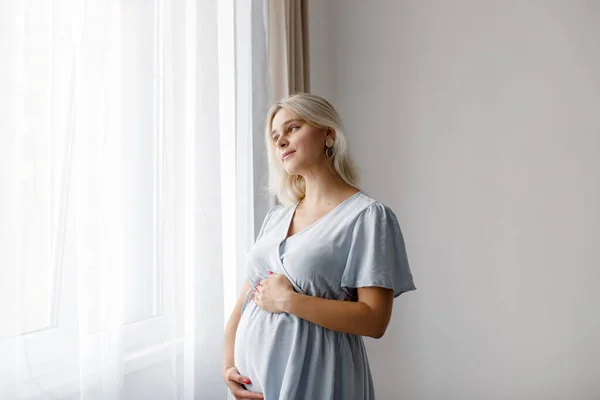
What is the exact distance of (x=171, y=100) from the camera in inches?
58.5

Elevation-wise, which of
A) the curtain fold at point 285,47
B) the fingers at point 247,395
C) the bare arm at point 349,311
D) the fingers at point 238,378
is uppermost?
the curtain fold at point 285,47

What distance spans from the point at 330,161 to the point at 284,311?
41cm

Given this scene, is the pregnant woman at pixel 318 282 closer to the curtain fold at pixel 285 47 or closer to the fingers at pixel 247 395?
the fingers at pixel 247 395

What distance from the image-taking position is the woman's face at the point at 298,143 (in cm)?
131

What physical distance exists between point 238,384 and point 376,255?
18.9 inches

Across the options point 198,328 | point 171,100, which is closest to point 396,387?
point 198,328

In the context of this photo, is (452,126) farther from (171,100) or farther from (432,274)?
(171,100)

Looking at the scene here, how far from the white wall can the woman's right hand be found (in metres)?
1.18

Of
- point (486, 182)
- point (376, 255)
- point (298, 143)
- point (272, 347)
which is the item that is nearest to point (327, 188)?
point (298, 143)

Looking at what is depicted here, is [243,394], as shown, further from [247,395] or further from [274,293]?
[274,293]

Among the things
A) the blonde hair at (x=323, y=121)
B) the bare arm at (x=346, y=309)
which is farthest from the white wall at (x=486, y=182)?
the bare arm at (x=346, y=309)

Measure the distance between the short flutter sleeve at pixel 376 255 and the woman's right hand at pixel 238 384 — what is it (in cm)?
33

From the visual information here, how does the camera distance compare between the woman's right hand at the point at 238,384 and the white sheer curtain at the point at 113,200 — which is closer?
the white sheer curtain at the point at 113,200

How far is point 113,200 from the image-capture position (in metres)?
1.29
